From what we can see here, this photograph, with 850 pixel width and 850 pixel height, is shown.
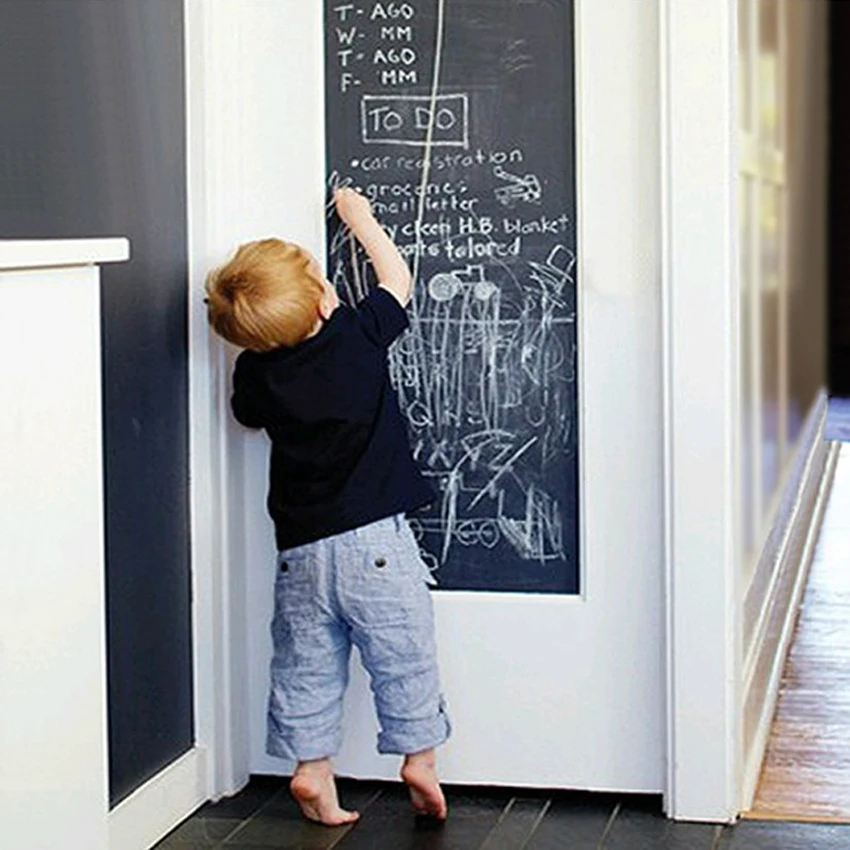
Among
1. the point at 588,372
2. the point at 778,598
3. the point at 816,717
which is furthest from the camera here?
the point at 778,598

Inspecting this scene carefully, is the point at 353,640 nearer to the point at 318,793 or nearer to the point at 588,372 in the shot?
the point at 318,793

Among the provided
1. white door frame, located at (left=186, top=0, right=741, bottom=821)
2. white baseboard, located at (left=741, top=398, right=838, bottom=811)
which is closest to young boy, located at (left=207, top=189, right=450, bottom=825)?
white door frame, located at (left=186, top=0, right=741, bottom=821)

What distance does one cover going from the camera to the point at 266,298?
306 cm

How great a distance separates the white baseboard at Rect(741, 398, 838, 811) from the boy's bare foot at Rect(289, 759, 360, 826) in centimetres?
66

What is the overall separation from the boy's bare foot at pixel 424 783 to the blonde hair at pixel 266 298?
0.69m

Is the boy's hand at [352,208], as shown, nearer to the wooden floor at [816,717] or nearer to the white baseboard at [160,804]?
the white baseboard at [160,804]

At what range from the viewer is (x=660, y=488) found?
3.25m

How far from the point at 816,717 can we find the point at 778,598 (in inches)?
36.1

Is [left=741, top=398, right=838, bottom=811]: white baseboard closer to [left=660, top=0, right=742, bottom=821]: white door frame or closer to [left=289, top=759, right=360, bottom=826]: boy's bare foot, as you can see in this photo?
[left=660, top=0, right=742, bottom=821]: white door frame

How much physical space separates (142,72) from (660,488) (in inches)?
40.8

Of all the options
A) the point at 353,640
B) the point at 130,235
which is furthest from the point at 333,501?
the point at 130,235

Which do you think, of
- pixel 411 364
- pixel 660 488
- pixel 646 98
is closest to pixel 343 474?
pixel 411 364

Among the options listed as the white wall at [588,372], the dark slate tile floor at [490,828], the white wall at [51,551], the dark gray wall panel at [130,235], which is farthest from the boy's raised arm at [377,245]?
the white wall at [51,551]

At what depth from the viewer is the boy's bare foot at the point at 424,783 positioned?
10.6 ft
